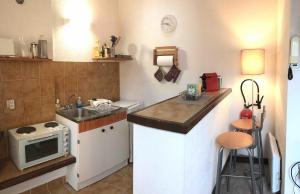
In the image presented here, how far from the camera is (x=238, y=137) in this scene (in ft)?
6.77

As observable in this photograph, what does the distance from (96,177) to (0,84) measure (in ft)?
4.86

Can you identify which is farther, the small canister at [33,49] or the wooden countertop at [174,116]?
the small canister at [33,49]

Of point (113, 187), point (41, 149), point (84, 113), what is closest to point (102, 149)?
point (113, 187)

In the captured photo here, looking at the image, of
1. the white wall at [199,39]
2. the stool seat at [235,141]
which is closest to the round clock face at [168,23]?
the white wall at [199,39]

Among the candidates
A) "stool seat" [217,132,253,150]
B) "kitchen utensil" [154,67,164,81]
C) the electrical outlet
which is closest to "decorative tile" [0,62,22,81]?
the electrical outlet

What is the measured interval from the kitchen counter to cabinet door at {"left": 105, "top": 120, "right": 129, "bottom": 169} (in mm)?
166

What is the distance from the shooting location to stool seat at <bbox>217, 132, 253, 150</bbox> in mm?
1891

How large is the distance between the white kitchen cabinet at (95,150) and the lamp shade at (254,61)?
5.57 feet

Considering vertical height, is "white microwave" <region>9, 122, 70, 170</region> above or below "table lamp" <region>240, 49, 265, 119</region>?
Answer: below

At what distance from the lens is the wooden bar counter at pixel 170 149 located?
4.75ft

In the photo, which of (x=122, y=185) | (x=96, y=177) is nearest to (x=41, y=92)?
(x=96, y=177)

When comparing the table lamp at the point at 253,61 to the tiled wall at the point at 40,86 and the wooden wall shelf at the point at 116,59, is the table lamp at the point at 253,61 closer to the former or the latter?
the wooden wall shelf at the point at 116,59

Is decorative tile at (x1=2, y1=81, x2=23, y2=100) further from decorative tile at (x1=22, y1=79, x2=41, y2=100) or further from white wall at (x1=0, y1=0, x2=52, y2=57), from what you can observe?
Answer: white wall at (x1=0, y1=0, x2=52, y2=57)

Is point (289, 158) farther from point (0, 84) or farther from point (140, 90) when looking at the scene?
point (0, 84)
